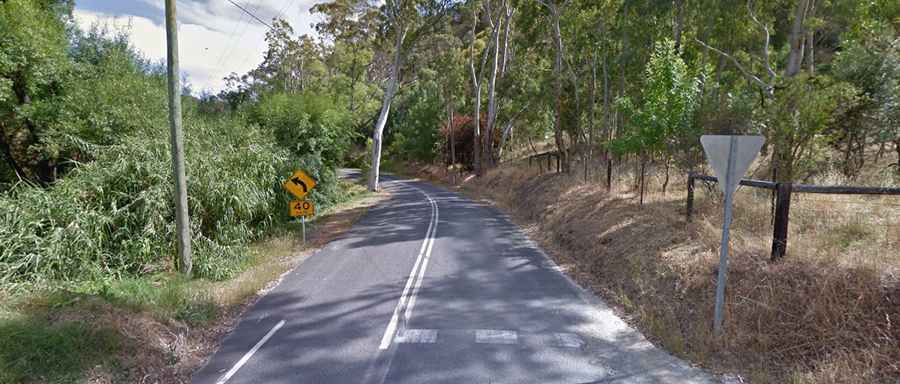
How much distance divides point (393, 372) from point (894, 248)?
6183 millimetres

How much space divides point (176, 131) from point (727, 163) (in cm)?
909

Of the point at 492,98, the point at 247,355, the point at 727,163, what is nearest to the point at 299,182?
the point at 247,355

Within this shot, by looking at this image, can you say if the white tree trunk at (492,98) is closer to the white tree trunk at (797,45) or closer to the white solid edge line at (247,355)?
the white tree trunk at (797,45)

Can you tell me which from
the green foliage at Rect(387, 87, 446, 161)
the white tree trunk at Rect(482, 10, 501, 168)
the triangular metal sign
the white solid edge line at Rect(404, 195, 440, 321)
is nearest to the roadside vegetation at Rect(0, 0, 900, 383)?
the triangular metal sign

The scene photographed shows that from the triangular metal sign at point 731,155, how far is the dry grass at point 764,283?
148 cm

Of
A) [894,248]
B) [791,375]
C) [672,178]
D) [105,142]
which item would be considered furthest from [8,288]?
[672,178]

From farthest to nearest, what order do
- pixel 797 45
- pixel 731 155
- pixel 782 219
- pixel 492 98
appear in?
pixel 492 98 < pixel 797 45 < pixel 782 219 < pixel 731 155

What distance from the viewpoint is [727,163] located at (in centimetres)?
514

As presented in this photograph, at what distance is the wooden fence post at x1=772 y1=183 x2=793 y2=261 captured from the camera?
5.70 meters

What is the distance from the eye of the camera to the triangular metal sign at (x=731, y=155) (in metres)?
5.00

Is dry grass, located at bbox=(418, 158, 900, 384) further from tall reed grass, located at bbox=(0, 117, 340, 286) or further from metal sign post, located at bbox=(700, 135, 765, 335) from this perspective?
tall reed grass, located at bbox=(0, 117, 340, 286)

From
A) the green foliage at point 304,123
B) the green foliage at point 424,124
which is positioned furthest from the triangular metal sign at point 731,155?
the green foliage at point 424,124

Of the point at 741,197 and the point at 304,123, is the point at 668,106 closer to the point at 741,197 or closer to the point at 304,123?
the point at 741,197

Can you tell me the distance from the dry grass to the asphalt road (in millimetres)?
618
